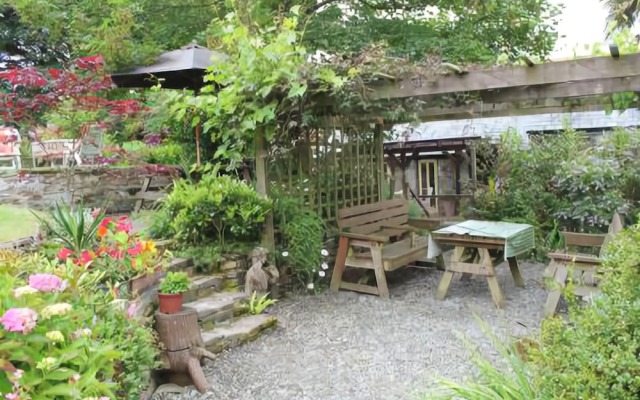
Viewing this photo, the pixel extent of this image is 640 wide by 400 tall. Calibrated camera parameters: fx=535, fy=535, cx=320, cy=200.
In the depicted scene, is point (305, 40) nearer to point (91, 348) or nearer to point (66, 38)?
point (66, 38)

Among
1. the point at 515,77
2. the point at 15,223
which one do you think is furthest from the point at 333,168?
the point at 15,223

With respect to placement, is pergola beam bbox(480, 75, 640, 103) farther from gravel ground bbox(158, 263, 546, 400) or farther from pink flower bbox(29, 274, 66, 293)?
pink flower bbox(29, 274, 66, 293)

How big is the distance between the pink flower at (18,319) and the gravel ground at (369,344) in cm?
168

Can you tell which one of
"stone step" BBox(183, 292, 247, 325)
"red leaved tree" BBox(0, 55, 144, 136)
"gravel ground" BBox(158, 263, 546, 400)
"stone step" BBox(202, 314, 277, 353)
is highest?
"red leaved tree" BBox(0, 55, 144, 136)

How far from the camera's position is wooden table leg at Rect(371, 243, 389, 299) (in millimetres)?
5262

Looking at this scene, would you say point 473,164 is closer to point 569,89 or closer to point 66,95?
point 569,89

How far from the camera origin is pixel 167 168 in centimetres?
620

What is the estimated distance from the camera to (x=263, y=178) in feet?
17.7

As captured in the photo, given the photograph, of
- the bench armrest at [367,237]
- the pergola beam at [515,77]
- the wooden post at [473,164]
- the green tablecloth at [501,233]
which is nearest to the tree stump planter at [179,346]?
the bench armrest at [367,237]

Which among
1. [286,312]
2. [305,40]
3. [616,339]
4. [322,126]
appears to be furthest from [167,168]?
[616,339]

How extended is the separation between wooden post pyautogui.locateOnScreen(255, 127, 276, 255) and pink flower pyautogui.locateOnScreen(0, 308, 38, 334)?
3588 mm

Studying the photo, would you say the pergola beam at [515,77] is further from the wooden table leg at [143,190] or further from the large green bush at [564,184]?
the wooden table leg at [143,190]

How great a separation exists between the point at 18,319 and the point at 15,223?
151 inches

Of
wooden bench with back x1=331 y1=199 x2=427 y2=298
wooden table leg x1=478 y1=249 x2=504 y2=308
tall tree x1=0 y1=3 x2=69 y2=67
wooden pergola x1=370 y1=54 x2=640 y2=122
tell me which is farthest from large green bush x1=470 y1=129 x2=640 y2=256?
tall tree x1=0 y1=3 x2=69 y2=67
